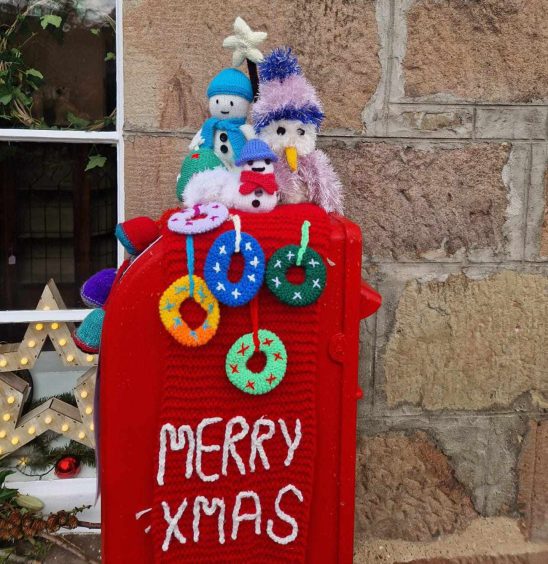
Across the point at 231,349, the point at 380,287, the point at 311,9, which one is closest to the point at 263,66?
the point at 311,9

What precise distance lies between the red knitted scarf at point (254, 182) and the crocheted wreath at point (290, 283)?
0.46 feet

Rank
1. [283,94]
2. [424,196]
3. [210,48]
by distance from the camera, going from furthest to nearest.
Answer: [424,196]
[210,48]
[283,94]

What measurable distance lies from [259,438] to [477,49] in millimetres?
1262

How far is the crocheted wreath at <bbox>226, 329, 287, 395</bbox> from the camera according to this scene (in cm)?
109

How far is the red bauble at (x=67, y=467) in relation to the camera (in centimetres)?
177

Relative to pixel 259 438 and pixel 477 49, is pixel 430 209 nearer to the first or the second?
pixel 477 49

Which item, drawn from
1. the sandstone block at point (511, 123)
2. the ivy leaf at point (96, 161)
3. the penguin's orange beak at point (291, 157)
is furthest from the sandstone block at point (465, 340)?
the ivy leaf at point (96, 161)

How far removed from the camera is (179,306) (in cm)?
107

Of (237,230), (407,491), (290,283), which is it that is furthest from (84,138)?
(407,491)

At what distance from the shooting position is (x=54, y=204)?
1.76 m

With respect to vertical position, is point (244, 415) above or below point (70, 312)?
below

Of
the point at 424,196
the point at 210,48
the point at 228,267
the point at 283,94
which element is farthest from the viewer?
the point at 424,196

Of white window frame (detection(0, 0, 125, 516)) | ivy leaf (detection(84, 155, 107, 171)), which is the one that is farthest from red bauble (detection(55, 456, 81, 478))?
ivy leaf (detection(84, 155, 107, 171))

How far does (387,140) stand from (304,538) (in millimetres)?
1082
